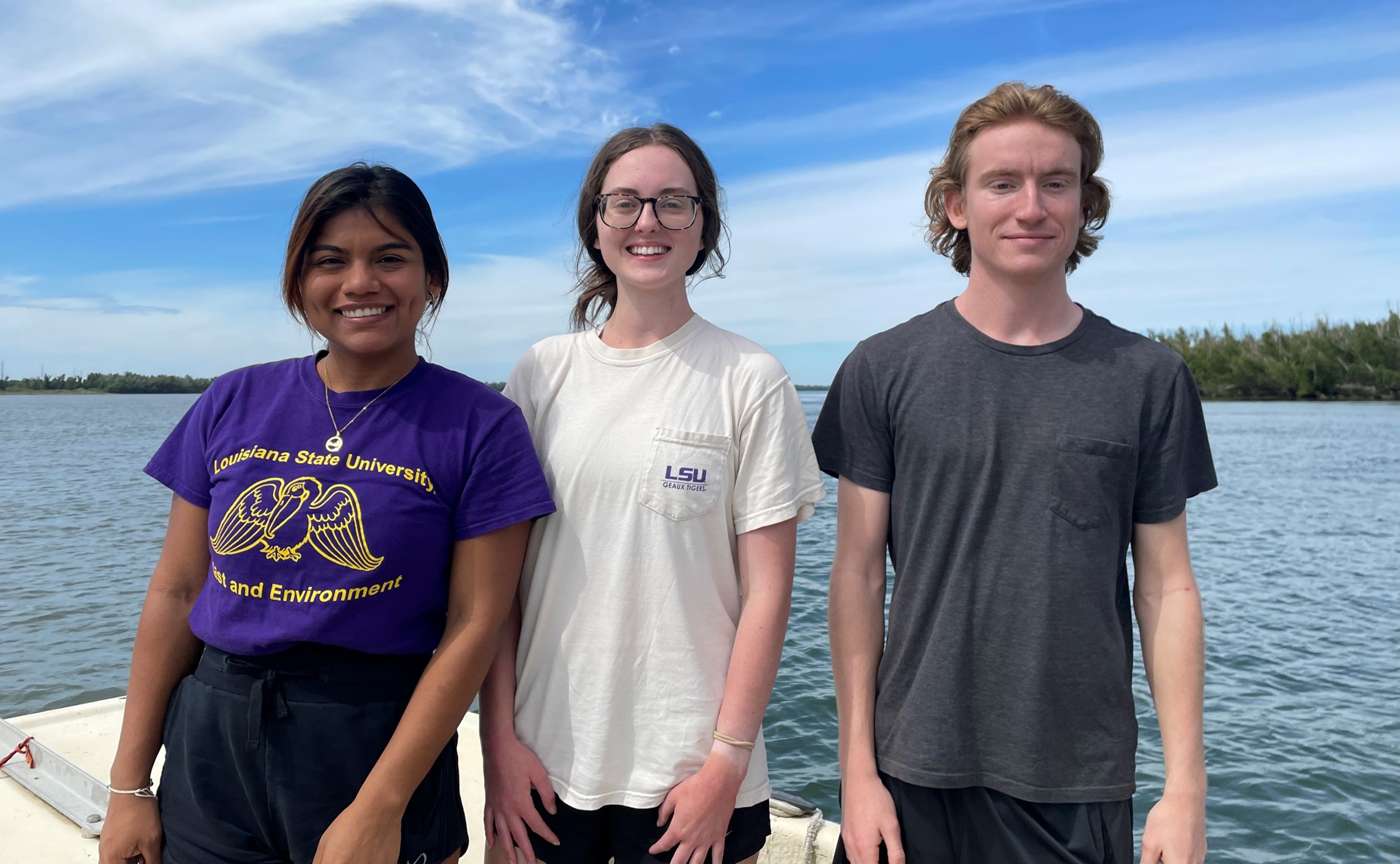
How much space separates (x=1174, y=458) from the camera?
5.97 feet

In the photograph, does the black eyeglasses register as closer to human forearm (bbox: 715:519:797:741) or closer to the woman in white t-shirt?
the woman in white t-shirt

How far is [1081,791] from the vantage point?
180cm

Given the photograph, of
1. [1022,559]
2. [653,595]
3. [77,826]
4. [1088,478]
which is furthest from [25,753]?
[1088,478]

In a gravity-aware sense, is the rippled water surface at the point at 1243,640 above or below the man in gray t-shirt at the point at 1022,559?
below

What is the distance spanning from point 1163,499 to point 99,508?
21921 mm

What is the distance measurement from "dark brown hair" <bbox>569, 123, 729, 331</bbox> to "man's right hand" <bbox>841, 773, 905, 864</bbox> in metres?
1.25

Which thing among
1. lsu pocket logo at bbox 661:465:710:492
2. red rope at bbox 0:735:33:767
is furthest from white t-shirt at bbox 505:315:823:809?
red rope at bbox 0:735:33:767

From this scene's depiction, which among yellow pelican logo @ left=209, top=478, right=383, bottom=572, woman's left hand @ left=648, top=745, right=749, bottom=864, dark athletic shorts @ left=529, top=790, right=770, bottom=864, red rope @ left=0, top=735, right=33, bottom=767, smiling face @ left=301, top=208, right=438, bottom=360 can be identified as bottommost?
red rope @ left=0, top=735, right=33, bottom=767

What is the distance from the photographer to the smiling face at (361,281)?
72.0 inches

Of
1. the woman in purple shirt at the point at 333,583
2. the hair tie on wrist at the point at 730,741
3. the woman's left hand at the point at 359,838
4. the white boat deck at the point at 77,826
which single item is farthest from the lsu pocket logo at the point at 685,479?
the white boat deck at the point at 77,826

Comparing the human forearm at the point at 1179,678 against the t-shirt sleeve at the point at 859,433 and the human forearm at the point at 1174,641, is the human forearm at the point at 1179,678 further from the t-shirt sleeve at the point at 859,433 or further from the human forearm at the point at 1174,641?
the t-shirt sleeve at the point at 859,433

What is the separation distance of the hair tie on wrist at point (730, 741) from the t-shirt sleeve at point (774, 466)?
1.40ft

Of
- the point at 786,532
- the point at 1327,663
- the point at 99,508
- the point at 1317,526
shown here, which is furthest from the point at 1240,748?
the point at 99,508

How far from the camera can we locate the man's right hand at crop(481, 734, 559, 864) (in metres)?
1.90
